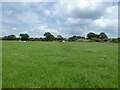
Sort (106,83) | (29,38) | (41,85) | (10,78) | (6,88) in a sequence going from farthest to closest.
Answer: (29,38), (10,78), (106,83), (41,85), (6,88)

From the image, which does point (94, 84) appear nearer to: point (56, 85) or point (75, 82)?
point (75, 82)

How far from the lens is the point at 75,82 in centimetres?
369

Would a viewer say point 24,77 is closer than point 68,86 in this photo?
No

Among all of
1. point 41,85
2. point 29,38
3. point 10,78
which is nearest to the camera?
point 41,85

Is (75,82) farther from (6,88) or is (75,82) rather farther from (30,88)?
(6,88)

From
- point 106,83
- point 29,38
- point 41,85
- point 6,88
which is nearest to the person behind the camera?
point 6,88

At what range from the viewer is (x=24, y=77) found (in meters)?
3.96

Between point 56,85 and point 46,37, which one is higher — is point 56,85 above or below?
below

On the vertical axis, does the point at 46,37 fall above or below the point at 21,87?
above

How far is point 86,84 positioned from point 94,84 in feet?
0.88

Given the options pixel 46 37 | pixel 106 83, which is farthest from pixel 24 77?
pixel 46 37

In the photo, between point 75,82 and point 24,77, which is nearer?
point 75,82

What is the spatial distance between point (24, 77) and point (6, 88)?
84 centimetres

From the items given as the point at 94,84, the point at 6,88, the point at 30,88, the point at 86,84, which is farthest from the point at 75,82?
the point at 6,88
